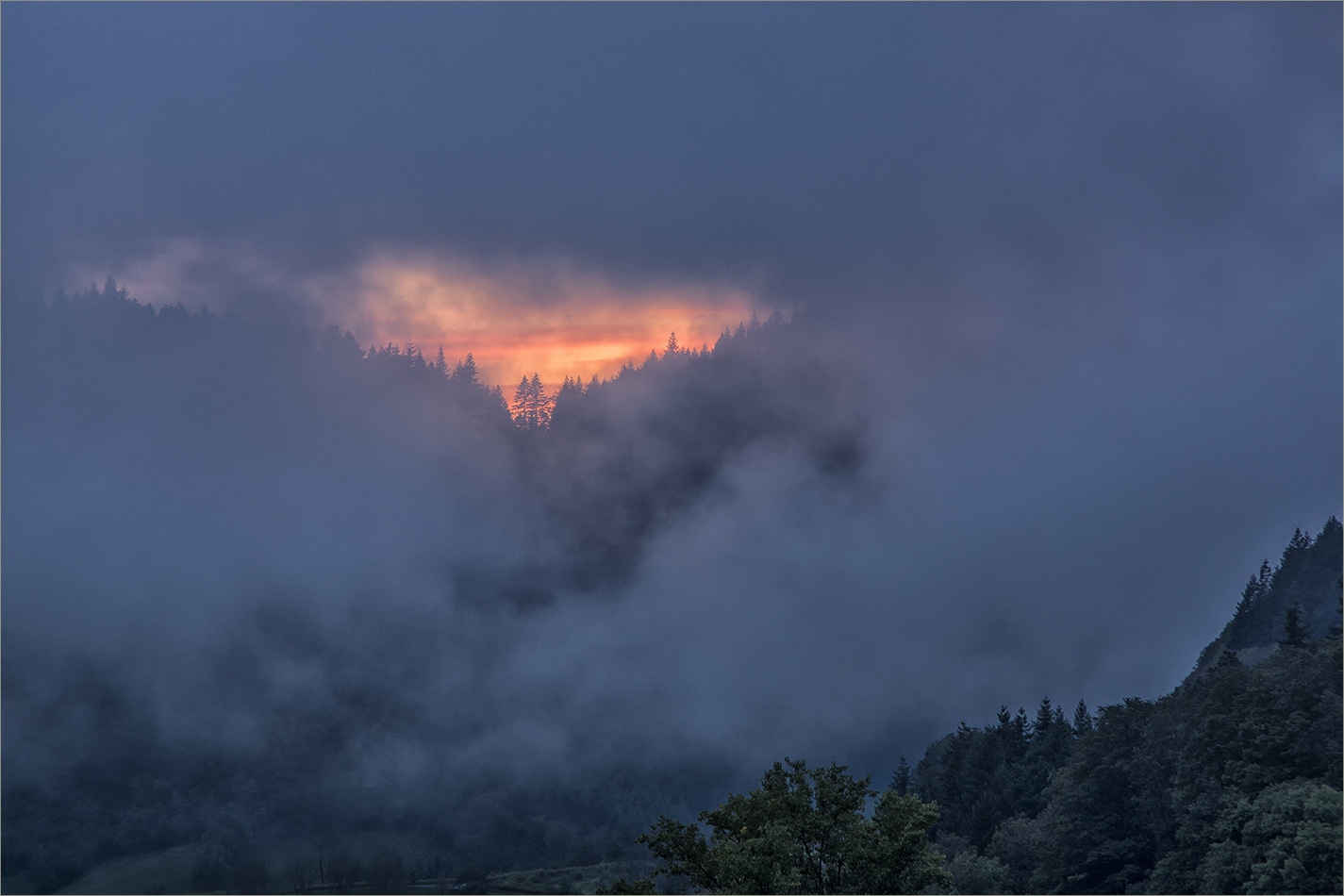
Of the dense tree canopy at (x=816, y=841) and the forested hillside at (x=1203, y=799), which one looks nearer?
the dense tree canopy at (x=816, y=841)

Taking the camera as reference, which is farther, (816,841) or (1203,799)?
(1203,799)

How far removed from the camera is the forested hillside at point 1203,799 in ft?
290

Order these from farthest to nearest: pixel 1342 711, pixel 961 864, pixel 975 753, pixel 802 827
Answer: pixel 975 753 < pixel 961 864 < pixel 1342 711 < pixel 802 827

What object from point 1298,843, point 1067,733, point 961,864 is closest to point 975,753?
point 1067,733

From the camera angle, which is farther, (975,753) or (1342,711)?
(975,753)

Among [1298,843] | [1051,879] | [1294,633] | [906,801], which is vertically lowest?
[1051,879]

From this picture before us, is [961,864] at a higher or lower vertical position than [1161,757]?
lower

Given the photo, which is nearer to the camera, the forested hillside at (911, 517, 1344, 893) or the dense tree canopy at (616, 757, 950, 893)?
the dense tree canopy at (616, 757, 950, 893)

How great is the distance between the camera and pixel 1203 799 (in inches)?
4168

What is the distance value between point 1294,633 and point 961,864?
61687 mm

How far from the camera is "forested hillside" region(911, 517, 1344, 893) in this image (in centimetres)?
8838

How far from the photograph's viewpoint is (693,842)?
57938 mm

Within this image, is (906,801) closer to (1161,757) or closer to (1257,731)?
(1257,731)

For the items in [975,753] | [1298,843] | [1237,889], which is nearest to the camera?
[1298,843]
